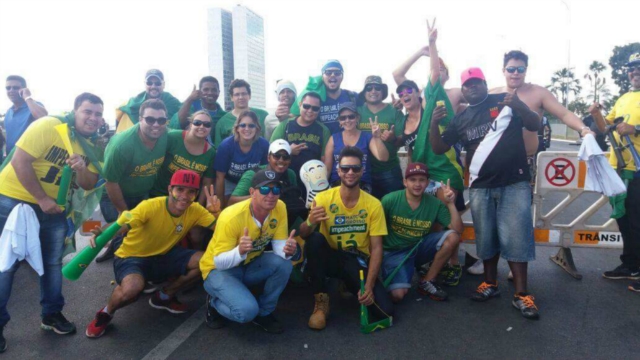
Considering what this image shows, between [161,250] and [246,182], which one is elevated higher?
[246,182]

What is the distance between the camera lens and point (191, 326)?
3.60 meters

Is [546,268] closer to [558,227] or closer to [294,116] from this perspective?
[558,227]

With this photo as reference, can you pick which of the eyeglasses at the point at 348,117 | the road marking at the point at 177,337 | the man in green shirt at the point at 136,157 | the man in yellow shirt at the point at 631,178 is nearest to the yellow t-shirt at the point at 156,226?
the man in green shirt at the point at 136,157

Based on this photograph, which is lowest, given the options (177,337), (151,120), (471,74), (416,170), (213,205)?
(177,337)

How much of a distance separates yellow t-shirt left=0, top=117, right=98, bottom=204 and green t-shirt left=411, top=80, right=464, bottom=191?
331 cm

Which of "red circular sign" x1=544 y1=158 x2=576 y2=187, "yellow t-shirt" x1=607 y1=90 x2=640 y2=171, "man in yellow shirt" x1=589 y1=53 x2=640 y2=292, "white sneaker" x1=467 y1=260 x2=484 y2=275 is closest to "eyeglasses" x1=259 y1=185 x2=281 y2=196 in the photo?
"white sneaker" x1=467 y1=260 x2=484 y2=275

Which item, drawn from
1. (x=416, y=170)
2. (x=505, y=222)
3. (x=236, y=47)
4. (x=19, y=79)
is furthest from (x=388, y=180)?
(x=236, y=47)

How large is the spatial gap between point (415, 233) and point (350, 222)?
74 centimetres

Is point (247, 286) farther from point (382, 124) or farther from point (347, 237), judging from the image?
point (382, 124)

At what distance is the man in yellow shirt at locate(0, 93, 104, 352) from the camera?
3232 millimetres

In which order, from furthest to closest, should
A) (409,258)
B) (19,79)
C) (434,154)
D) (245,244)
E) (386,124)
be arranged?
(19,79), (386,124), (434,154), (409,258), (245,244)

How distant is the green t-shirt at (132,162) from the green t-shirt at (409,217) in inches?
89.9

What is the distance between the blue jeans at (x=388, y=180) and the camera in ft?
15.3

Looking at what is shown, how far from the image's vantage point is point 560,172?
4578mm
